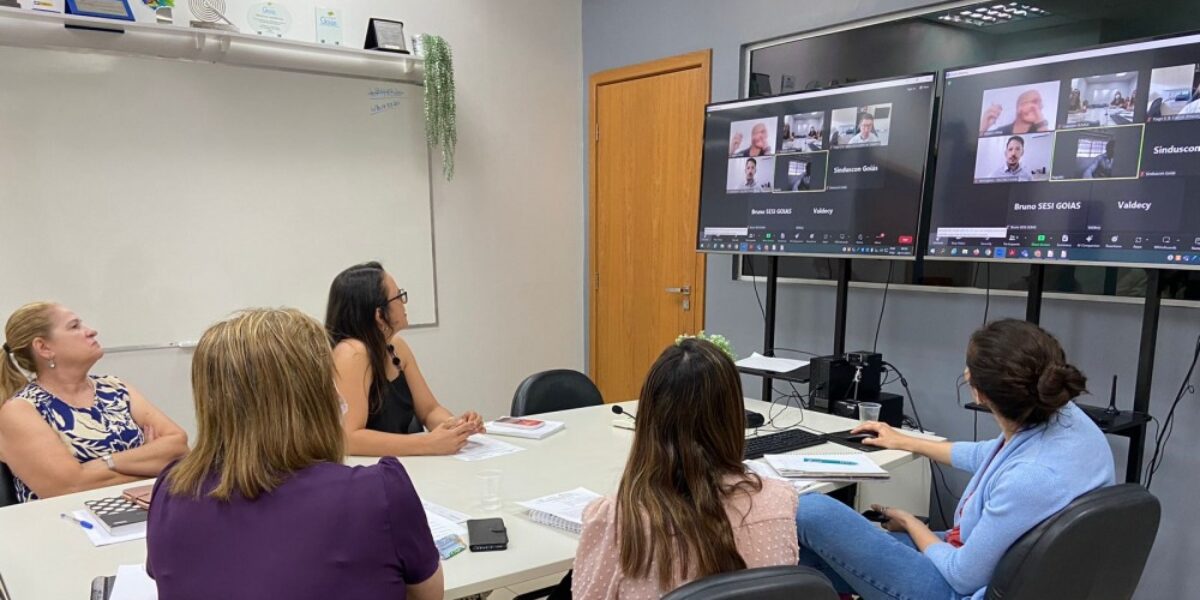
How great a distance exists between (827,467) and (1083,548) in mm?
668

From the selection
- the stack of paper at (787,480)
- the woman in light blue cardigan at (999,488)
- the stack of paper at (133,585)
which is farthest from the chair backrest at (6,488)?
the woman in light blue cardigan at (999,488)

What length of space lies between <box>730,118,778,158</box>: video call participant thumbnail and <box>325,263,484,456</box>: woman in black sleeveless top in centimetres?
172

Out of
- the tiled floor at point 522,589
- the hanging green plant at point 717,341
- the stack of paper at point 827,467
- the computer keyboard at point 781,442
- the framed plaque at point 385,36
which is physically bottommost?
the tiled floor at point 522,589

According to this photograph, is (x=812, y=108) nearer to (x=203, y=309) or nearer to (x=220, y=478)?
(x=220, y=478)

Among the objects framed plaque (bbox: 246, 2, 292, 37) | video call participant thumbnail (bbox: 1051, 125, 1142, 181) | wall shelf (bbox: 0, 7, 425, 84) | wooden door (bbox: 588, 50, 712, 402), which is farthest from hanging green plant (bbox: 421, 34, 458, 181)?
video call participant thumbnail (bbox: 1051, 125, 1142, 181)

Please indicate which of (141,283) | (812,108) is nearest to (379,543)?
(812,108)

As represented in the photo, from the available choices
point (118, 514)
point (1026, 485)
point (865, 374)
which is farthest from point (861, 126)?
point (118, 514)

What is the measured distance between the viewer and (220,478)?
118 cm

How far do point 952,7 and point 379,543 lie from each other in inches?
119

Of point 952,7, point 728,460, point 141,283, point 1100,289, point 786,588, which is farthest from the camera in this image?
point 141,283

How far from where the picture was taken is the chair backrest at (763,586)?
108 cm

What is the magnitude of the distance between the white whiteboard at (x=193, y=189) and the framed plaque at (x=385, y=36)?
0.70 ft

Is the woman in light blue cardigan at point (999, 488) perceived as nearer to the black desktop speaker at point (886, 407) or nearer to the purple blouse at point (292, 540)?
the black desktop speaker at point (886, 407)

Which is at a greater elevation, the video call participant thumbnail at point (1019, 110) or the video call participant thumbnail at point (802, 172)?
the video call participant thumbnail at point (1019, 110)
